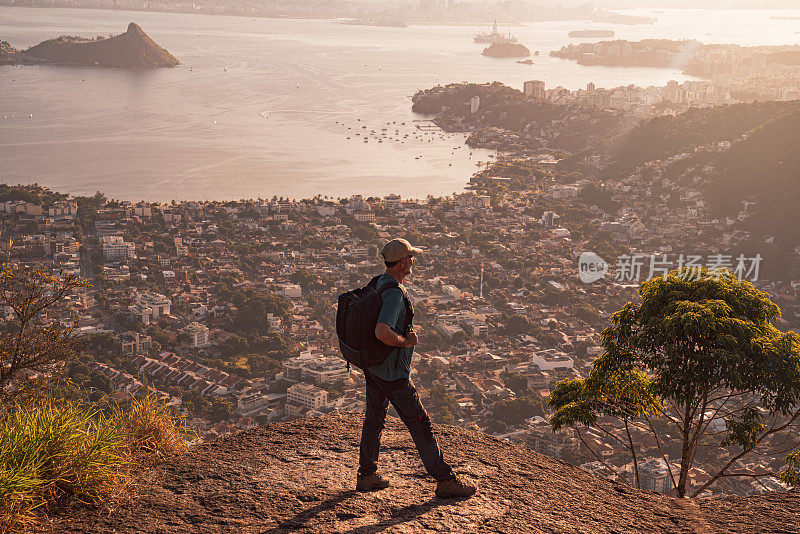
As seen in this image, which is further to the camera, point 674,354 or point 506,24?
point 506,24

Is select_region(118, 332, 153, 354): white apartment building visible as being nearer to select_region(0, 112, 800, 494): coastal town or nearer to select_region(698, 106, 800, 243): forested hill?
select_region(0, 112, 800, 494): coastal town

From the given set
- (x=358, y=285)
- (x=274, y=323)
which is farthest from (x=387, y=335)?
(x=358, y=285)

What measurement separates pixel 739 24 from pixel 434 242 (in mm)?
93923

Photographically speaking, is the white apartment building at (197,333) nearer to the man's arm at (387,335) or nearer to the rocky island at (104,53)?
the man's arm at (387,335)

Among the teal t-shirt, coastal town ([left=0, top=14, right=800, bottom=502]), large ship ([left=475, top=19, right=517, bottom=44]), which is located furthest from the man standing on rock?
large ship ([left=475, top=19, right=517, bottom=44])

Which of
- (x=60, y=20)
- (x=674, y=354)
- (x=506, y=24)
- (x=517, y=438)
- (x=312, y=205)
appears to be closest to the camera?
(x=674, y=354)

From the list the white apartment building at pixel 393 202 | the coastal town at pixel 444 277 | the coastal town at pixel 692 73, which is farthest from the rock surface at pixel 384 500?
the coastal town at pixel 692 73

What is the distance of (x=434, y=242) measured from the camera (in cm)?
2230

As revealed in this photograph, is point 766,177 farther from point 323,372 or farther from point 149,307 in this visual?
point 149,307

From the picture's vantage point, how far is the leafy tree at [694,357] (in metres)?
3.45

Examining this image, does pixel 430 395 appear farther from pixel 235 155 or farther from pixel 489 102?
pixel 489 102

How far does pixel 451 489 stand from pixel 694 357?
61.8 inches

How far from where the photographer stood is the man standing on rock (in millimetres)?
2389

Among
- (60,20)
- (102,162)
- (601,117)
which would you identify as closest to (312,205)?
(102,162)
